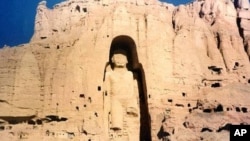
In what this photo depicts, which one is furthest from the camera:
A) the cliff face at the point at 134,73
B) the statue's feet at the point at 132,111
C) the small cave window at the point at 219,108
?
the statue's feet at the point at 132,111

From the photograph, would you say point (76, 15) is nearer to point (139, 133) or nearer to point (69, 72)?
point (69, 72)

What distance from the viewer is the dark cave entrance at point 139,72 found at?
93.7 ft

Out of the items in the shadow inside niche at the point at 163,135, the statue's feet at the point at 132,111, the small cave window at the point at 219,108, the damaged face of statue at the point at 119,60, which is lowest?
the shadow inside niche at the point at 163,135

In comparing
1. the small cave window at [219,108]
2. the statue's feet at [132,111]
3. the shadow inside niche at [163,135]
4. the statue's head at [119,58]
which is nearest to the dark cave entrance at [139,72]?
the statue's head at [119,58]

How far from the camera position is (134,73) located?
3009 cm

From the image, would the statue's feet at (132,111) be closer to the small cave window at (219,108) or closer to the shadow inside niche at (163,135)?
the shadow inside niche at (163,135)

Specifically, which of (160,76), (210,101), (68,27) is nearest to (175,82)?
(160,76)

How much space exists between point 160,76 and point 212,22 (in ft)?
21.7

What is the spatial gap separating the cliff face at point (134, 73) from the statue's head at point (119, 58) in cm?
31

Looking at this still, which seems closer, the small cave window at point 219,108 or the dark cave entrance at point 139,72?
the small cave window at point 219,108

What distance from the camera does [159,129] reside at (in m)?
26.9

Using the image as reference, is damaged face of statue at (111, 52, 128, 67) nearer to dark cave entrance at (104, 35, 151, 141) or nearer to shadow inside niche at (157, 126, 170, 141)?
dark cave entrance at (104, 35, 151, 141)

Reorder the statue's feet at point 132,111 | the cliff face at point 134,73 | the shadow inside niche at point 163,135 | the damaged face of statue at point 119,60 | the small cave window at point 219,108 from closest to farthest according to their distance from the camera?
the shadow inside niche at point 163,135 → the small cave window at point 219,108 → the cliff face at point 134,73 → the statue's feet at point 132,111 → the damaged face of statue at point 119,60

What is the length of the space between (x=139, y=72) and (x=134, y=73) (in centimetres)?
36
